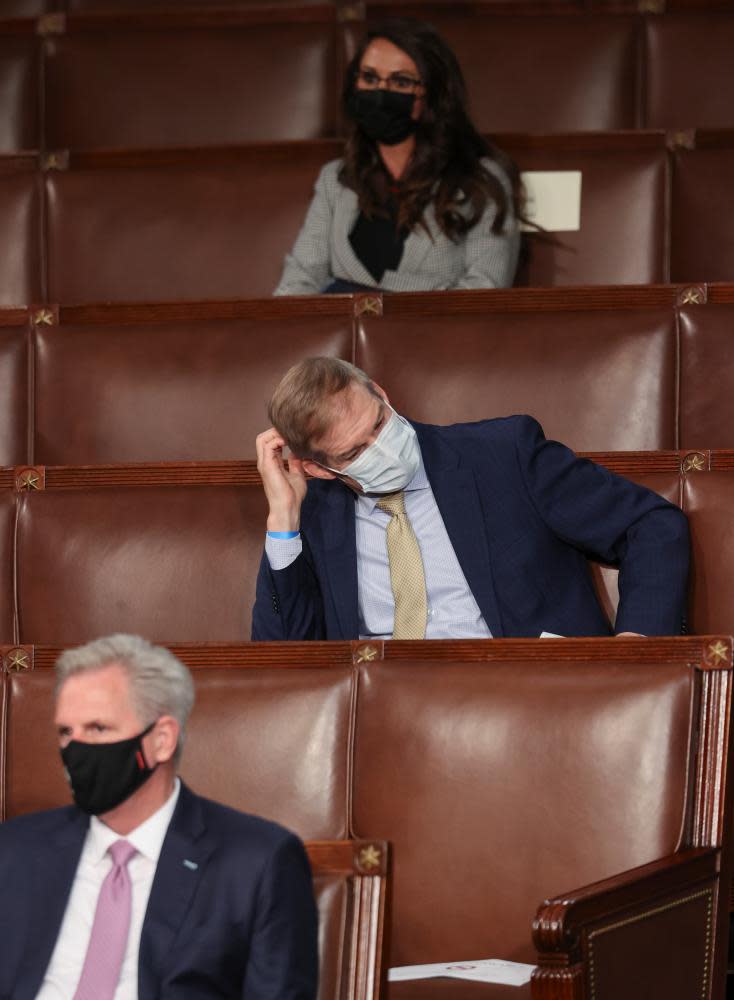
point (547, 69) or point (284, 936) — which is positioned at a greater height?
point (547, 69)

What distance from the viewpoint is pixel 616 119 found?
138cm

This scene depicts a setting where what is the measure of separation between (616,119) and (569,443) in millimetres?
474

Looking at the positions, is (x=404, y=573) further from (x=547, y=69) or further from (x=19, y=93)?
(x=19, y=93)

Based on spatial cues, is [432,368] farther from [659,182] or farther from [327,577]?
[659,182]

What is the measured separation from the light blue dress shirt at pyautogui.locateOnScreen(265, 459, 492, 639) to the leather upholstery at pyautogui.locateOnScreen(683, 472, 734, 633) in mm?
114

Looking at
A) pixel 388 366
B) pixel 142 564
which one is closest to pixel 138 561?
pixel 142 564

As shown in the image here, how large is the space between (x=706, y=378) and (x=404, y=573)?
245 mm

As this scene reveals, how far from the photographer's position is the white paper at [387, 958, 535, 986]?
651 millimetres

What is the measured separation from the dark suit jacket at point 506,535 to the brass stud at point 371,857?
0.30m

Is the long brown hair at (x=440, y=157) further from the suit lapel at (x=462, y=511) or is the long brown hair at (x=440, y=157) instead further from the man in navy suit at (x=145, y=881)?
the man in navy suit at (x=145, y=881)

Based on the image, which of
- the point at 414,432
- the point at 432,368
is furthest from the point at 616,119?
the point at 414,432

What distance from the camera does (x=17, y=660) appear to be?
747 millimetres

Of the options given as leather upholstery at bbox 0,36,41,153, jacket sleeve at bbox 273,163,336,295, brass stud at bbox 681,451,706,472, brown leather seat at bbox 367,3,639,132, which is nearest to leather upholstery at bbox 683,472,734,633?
brass stud at bbox 681,451,706,472

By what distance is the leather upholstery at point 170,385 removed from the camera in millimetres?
1048
